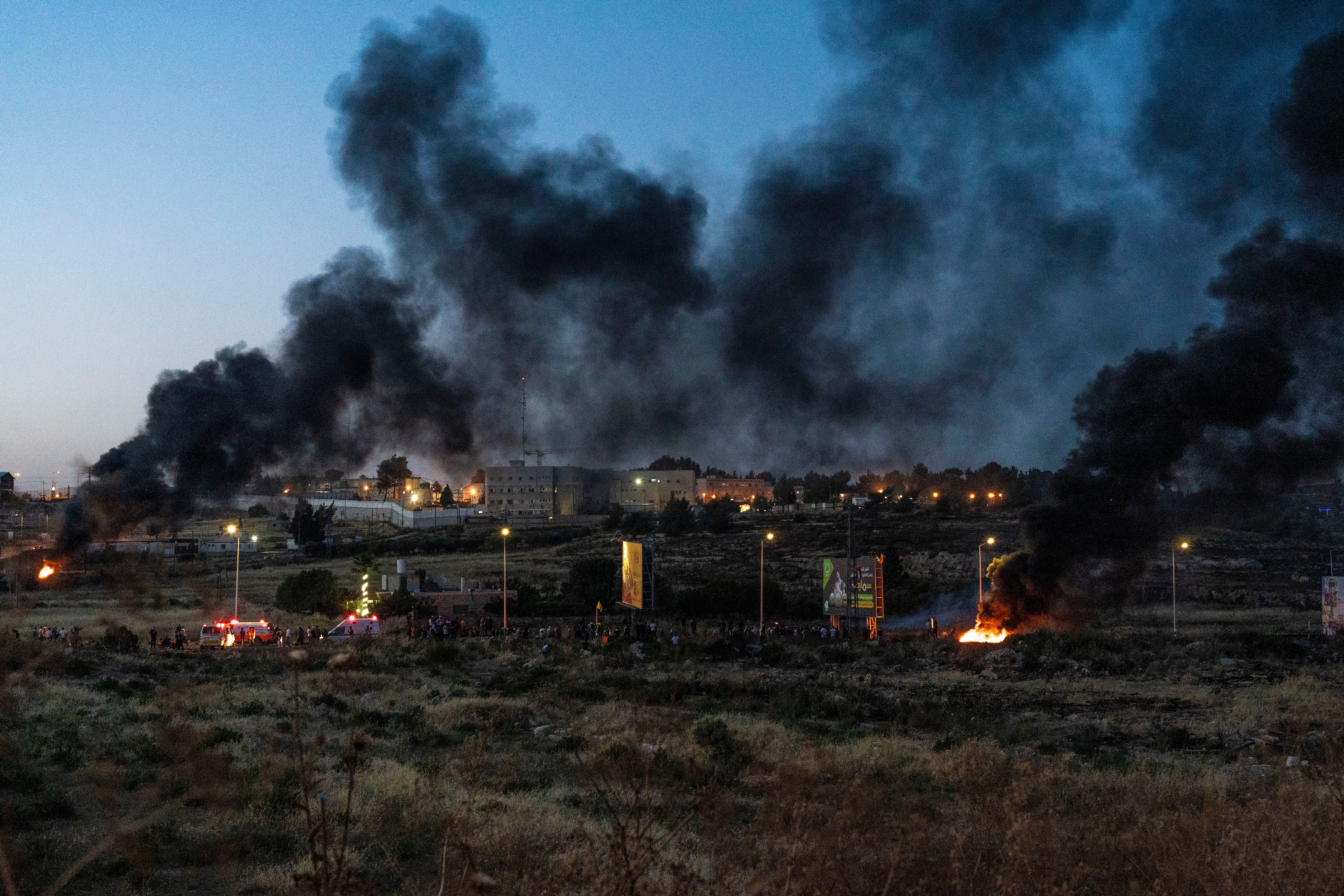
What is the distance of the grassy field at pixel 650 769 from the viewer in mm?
5297

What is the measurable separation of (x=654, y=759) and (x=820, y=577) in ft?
188

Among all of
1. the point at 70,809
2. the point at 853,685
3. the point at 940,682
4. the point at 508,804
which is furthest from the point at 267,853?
the point at 940,682

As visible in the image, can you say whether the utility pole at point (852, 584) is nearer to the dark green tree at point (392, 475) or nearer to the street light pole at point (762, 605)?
the street light pole at point (762, 605)

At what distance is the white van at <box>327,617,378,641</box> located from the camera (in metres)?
37.9

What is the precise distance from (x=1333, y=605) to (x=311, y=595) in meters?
45.0

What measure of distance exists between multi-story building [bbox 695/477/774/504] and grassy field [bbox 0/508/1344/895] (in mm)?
121807

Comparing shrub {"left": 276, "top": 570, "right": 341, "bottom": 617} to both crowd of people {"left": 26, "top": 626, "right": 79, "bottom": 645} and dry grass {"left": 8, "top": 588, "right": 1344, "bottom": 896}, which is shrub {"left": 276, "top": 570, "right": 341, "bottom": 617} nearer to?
crowd of people {"left": 26, "top": 626, "right": 79, "bottom": 645}

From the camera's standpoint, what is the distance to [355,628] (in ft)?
127

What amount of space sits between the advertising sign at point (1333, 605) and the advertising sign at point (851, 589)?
55.2 ft

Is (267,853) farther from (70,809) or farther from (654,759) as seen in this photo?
(654,759)

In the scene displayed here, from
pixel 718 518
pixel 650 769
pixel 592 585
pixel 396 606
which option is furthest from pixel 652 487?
pixel 650 769

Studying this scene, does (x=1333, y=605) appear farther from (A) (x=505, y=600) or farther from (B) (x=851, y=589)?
(A) (x=505, y=600)

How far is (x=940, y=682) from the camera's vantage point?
27.6m

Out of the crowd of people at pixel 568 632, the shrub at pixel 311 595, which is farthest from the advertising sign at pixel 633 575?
the shrub at pixel 311 595
